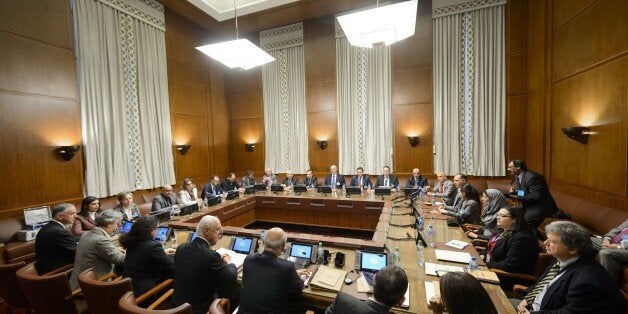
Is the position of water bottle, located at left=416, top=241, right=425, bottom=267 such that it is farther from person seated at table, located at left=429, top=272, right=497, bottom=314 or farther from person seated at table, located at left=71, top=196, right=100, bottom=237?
person seated at table, located at left=71, top=196, right=100, bottom=237

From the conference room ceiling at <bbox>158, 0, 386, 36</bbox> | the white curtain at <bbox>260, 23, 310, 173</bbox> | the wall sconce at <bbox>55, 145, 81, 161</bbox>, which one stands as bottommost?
the wall sconce at <bbox>55, 145, 81, 161</bbox>

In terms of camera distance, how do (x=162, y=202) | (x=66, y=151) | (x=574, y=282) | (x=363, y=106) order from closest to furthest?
(x=574, y=282), (x=66, y=151), (x=162, y=202), (x=363, y=106)

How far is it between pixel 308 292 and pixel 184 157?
6115 mm

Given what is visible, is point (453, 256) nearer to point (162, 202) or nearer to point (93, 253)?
point (93, 253)

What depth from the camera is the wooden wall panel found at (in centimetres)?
343

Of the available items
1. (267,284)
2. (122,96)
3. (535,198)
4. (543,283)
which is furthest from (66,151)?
(535,198)

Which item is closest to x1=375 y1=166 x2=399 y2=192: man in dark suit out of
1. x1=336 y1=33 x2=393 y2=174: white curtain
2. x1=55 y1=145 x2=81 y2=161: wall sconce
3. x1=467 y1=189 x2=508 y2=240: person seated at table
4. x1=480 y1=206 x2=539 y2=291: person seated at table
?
x1=336 y1=33 x2=393 y2=174: white curtain

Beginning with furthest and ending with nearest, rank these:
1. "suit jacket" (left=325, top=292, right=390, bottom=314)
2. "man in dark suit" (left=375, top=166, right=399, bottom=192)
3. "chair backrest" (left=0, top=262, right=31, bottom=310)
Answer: "man in dark suit" (left=375, top=166, right=399, bottom=192) < "chair backrest" (left=0, top=262, right=31, bottom=310) < "suit jacket" (left=325, top=292, right=390, bottom=314)

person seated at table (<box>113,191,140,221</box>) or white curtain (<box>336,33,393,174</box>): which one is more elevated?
white curtain (<box>336,33,393,174</box>)

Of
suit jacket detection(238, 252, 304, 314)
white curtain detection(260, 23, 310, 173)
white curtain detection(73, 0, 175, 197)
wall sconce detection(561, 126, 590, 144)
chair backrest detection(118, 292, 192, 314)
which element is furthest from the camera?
white curtain detection(260, 23, 310, 173)

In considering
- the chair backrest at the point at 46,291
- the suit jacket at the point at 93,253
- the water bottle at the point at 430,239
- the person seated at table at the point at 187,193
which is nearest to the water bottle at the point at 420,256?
the water bottle at the point at 430,239

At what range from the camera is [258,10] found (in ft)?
21.8

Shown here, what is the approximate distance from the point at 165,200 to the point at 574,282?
5303 mm

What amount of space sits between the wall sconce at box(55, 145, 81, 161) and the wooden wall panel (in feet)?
26.2
